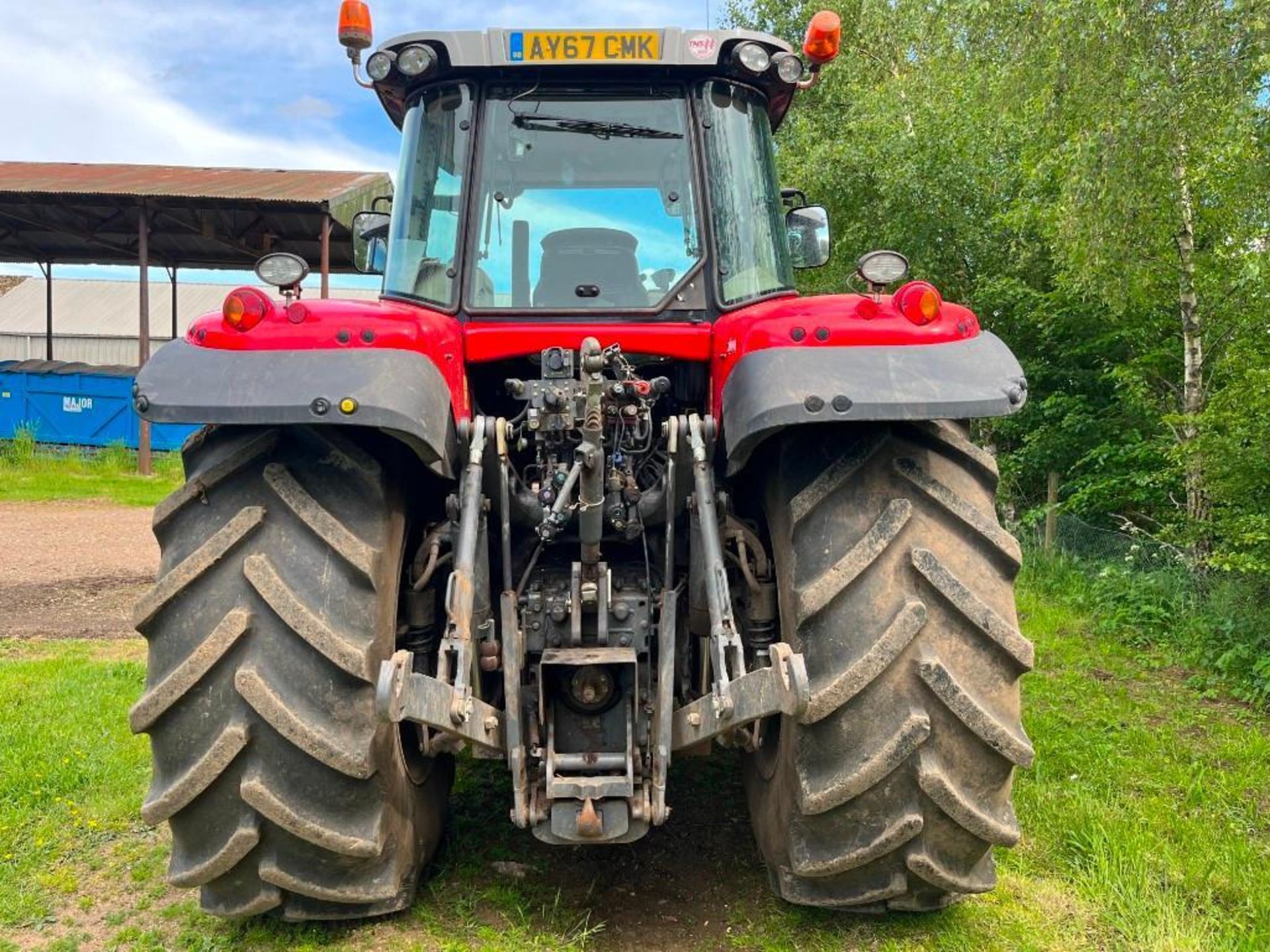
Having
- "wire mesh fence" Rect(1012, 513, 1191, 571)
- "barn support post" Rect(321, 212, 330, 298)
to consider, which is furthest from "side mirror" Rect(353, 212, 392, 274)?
"barn support post" Rect(321, 212, 330, 298)

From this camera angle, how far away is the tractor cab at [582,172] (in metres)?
3.29

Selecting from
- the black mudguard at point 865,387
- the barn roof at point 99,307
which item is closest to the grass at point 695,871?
the black mudguard at point 865,387

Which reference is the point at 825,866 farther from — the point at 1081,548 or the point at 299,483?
the point at 1081,548

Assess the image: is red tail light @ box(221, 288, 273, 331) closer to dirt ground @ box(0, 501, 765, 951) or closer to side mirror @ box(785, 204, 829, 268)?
dirt ground @ box(0, 501, 765, 951)

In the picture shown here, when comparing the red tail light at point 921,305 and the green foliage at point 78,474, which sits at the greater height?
the red tail light at point 921,305

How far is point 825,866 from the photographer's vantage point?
2609 millimetres

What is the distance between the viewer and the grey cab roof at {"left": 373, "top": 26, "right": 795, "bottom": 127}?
3275mm

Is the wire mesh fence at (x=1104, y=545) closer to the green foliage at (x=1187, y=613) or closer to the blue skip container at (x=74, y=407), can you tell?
→ the green foliage at (x=1187, y=613)

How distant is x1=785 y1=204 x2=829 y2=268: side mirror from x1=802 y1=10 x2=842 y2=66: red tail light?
2.36 ft

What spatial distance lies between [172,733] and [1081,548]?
752 cm

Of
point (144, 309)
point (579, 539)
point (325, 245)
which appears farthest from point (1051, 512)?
point (144, 309)

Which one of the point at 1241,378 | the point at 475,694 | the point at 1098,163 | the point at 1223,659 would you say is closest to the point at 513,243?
the point at 475,694

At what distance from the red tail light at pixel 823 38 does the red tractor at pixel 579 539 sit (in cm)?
19

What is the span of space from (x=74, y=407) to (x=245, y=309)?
18.7 metres
